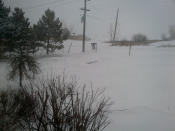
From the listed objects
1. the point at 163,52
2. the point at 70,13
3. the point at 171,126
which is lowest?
the point at 171,126

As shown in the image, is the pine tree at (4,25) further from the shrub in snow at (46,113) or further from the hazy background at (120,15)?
the shrub in snow at (46,113)

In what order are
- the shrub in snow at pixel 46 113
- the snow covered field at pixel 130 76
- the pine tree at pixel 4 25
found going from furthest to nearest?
the snow covered field at pixel 130 76 < the pine tree at pixel 4 25 < the shrub in snow at pixel 46 113

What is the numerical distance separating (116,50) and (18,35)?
926mm

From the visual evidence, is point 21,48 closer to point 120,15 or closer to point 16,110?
point 16,110

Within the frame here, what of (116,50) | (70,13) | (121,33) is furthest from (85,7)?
(116,50)

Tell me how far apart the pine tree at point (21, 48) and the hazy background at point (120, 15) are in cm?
19

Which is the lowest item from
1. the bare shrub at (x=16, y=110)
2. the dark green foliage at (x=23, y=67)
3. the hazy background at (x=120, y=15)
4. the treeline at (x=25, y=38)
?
the bare shrub at (x=16, y=110)

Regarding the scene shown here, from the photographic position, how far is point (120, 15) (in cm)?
127

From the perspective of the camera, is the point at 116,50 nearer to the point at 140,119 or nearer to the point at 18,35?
the point at 140,119

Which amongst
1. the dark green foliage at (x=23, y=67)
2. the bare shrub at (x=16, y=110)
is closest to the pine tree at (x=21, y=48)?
the dark green foliage at (x=23, y=67)

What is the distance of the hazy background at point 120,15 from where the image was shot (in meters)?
1.16

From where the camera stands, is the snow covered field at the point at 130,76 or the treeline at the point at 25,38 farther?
the snow covered field at the point at 130,76

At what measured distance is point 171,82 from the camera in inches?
51.6

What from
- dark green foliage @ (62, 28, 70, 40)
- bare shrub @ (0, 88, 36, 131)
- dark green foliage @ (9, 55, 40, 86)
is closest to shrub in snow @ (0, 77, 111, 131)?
bare shrub @ (0, 88, 36, 131)
